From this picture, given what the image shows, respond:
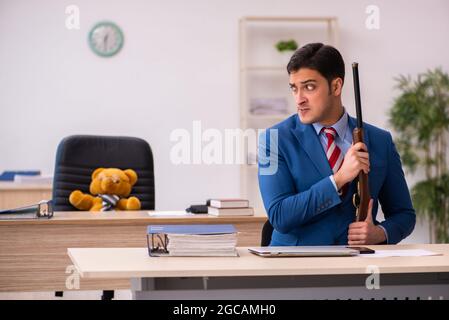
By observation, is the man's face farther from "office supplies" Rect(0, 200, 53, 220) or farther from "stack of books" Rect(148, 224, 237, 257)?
"office supplies" Rect(0, 200, 53, 220)

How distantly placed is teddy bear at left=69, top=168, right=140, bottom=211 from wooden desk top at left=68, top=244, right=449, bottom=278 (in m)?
1.78

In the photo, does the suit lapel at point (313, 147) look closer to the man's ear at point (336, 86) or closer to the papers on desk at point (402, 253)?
the man's ear at point (336, 86)

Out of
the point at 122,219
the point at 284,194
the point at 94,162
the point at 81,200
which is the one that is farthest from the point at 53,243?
the point at 284,194

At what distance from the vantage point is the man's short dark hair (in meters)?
2.51

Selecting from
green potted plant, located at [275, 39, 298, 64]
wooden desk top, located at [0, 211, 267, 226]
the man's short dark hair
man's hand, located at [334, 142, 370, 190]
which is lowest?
wooden desk top, located at [0, 211, 267, 226]

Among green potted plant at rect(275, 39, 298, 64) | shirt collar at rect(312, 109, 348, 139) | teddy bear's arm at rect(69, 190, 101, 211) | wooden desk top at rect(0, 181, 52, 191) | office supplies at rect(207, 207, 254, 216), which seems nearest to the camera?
shirt collar at rect(312, 109, 348, 139)

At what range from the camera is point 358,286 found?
6.23ft

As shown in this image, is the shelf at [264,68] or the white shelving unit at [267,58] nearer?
the shelf at [264,68]

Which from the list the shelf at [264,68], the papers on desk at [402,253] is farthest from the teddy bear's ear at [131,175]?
the shelf at [264,68]

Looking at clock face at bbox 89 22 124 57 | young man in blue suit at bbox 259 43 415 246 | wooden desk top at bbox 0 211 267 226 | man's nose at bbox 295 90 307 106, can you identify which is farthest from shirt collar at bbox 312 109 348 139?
clock face at bbox 89 22 124 57

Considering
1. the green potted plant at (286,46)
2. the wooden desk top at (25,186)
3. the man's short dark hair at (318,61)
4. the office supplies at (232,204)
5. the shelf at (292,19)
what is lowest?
the office supplies at (232,204)

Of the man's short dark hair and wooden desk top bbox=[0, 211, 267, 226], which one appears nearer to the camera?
the man's short dark hair

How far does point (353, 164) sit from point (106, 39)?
4.51 m

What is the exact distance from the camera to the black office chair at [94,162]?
395cm
